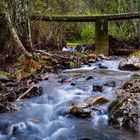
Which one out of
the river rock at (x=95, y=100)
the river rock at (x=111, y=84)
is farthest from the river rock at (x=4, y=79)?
the river rock at (x=95, y=100)

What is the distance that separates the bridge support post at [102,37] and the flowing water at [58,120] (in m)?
9.01

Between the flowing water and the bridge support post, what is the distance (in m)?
9.01

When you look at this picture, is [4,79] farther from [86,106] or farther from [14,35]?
[86,106]

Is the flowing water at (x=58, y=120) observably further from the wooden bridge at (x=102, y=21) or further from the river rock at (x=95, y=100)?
the wooden bridge at (x=102, y=21)

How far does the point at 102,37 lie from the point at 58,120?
13.0m

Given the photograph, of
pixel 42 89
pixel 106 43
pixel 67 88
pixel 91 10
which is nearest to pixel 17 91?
pixel 42 89

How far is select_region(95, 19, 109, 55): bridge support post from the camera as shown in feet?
67.8

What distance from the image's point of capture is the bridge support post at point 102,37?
20.7 m

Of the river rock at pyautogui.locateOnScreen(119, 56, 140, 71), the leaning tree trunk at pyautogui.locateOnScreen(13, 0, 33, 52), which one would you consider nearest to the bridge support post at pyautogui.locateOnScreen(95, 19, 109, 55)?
the river rock at pyautogui.locateOnScreen(119, 56, 140, 71)

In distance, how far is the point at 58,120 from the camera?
8406 millimetres

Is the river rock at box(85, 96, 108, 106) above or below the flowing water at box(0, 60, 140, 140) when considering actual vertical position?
above

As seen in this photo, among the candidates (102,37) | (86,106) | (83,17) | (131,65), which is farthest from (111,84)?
(102,37)

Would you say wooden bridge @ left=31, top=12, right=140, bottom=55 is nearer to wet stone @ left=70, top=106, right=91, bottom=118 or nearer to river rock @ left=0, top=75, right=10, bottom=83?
river rock @ left=0, top=75, right=10, bottom=83

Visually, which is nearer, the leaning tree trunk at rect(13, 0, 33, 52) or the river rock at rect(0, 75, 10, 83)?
the river rock at rect(0, 75, 10, 83)
